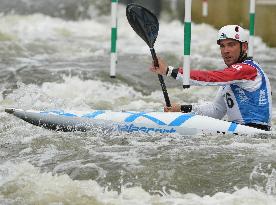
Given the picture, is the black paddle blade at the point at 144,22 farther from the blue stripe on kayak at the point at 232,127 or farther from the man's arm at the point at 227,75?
the blue stripe on kayak at the point at 232,127

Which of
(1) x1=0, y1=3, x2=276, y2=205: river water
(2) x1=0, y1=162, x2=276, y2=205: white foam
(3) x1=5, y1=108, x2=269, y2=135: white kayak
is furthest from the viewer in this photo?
(3) x1=5, y1=108, x2=269, y2=135: white kayak

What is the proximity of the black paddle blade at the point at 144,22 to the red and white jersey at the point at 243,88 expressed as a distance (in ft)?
3.16

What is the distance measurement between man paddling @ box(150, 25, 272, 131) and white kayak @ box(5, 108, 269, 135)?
141mm

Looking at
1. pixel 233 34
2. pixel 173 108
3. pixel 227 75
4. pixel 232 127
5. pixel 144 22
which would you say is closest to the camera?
pixel 227 75

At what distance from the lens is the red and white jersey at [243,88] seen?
5.86 metres

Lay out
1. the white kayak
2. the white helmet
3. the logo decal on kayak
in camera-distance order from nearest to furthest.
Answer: the white helmet < the white kayak < the logo decal on kayak

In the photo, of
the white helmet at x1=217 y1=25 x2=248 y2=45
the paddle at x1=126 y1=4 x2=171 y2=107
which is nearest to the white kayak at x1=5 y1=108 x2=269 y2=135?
the white helmet at x1=217 y1=25 x2=248 y2=45

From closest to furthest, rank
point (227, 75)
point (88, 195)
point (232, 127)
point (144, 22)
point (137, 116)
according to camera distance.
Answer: point (88, 195) < point (227, 75) < point (232, 127) < point (137, 116) < point (144, 22)

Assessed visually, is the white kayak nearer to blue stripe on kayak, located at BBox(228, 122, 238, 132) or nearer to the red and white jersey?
blue stripe on kayak, located at BBox(228, 122, 238, 132)

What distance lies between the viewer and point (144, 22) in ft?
22.6

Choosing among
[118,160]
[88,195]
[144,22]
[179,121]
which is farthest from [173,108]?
[88,195]

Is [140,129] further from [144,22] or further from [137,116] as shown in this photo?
[144,22]

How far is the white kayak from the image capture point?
6.16 m

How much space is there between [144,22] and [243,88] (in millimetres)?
1451
